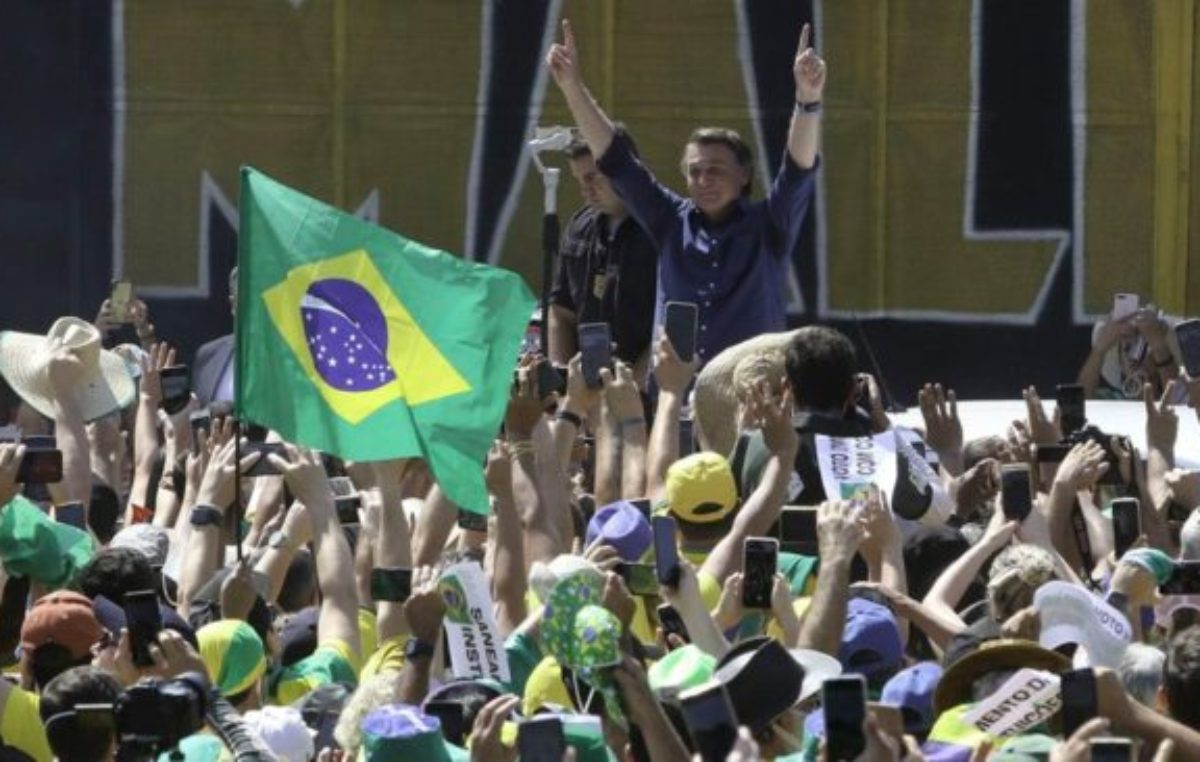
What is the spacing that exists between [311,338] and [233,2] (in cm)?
937

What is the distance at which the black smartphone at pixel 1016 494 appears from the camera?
8.17 metres

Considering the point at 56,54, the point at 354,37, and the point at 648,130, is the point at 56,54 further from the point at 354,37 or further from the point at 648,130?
the point at 648,130

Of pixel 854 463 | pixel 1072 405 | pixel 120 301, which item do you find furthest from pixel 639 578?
pixel 120 301

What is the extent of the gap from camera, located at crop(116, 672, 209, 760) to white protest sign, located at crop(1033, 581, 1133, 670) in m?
1.87

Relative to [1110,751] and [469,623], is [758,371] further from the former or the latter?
[1110,751]

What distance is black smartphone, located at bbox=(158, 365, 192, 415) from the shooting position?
1056cm

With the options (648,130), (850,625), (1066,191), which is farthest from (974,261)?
(850,625)

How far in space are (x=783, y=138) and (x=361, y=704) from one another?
453 inches

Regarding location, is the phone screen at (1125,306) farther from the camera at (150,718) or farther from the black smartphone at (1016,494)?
the camera at (150,718)

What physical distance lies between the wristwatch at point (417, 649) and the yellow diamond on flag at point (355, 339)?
2.00 meters

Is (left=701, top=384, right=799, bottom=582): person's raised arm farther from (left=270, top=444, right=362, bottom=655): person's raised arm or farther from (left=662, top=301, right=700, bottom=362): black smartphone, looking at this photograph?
(left=662, top=301, right=700, bottom=362): black smartphone

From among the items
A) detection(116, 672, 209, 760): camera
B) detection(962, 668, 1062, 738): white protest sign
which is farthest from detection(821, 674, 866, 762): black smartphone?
detection(116, 672, 209, 760): camera

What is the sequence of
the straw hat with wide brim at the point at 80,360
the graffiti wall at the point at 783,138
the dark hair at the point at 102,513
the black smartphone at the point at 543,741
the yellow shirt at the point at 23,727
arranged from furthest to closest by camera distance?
1. the graffiti wall at the point at 783,138
2. the straw hat with wide brim at the point at 80,360
3. the dark hair at the point at 102,513
4. the yellow shirt at the point at 23,727
5. the black smartphone at the point at 543,741

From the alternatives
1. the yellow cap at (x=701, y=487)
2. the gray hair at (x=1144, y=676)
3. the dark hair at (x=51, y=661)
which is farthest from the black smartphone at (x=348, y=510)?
the gray hair at (x=1144, y=676)
